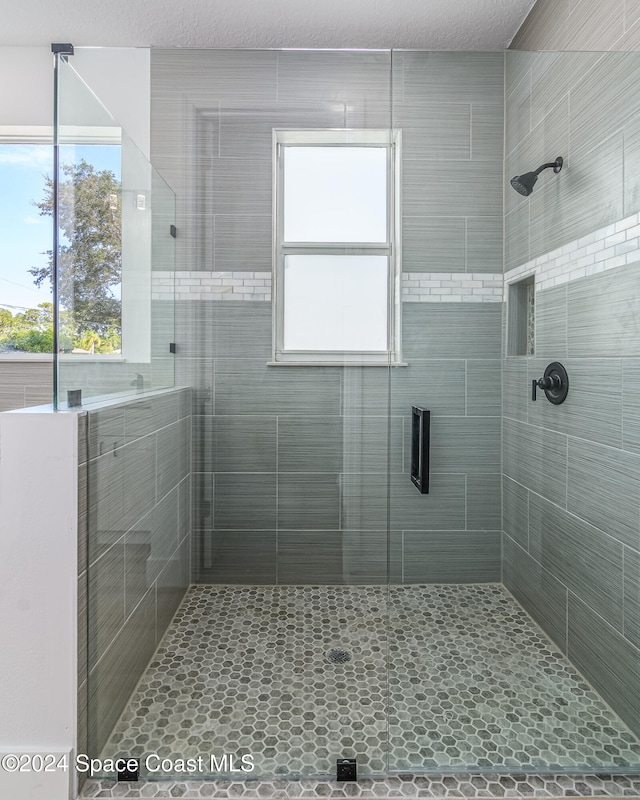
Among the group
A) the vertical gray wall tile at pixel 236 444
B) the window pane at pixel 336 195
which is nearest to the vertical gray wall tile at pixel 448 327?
the window pane at pixel 336 195

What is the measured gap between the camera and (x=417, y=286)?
1.33 meters

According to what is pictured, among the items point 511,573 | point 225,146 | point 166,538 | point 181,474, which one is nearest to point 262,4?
point 225,146

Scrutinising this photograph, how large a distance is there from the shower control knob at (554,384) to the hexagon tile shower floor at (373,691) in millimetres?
564

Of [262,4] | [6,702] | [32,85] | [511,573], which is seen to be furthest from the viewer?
[32,85]

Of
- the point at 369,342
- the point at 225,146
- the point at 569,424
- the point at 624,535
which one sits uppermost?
the point at 225,146

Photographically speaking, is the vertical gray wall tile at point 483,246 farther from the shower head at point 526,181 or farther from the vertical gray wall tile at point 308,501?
the vertical gray wall tile at point 308,501

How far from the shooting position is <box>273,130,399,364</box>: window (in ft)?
4.35

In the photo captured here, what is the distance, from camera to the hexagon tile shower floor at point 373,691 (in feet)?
4.29

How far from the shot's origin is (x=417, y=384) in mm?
1349

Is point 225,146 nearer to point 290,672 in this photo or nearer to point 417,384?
point 417,384

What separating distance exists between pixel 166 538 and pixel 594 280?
4.79ft

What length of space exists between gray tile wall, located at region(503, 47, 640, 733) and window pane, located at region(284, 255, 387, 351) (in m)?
0.41

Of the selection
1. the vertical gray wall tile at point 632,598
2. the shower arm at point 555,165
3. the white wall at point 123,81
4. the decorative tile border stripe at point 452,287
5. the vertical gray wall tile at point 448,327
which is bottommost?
the vertical gray wall tile at point 632,598

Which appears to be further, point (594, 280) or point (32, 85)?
point (32, 85)
